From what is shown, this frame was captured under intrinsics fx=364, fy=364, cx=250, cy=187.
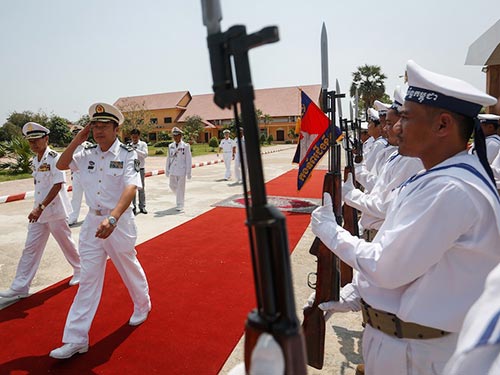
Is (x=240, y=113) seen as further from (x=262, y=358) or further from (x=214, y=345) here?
(x=214, y=345)

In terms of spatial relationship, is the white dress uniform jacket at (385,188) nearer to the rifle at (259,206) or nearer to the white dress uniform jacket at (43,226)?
the rifle at (259,206)

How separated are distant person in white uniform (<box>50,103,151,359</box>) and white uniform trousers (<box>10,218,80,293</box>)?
102 cm

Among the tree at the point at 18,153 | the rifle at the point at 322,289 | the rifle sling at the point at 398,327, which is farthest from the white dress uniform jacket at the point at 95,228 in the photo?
the tree at the point at 18,153

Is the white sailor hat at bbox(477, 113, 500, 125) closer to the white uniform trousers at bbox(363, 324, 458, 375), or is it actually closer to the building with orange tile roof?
the white uniform trousers at bbox(363, 324, 458, 375)

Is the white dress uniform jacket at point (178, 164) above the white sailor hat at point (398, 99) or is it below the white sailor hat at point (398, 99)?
below

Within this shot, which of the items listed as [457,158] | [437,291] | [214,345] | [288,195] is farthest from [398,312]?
[288,195]

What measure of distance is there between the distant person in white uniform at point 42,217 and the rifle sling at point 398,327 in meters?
3.37

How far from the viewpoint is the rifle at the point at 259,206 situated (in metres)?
Answer: 0.70

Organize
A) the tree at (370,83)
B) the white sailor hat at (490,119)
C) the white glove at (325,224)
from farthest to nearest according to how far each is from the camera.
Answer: the tree at (370,83)
the white sailor hat at (490,119)
the white glove at (325,224)

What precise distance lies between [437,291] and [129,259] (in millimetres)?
2476

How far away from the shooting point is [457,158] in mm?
1416

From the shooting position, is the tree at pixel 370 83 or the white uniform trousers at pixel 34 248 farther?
the tree at pixel 370 83

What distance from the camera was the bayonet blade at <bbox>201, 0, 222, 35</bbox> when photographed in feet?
2.33

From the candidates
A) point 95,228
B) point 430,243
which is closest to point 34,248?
point 95,228
